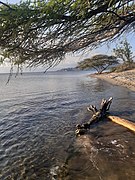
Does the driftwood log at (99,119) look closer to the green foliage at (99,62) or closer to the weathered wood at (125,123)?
the weathered wood at (125,123)

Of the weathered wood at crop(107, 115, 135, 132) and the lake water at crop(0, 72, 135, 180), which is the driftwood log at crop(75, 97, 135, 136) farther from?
the lake water at crop(0, 72, 135, 180)

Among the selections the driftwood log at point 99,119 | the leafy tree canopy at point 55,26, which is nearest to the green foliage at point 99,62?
the driftwood log at point 99,119

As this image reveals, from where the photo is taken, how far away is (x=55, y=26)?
498 cm

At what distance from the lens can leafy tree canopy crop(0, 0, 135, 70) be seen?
4.57 metres

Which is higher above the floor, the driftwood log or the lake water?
the driftwood log

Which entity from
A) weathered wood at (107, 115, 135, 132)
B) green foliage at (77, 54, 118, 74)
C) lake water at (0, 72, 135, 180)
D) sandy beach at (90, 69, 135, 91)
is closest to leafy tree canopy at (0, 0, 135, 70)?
lake water at (0, 72, 135, 180)

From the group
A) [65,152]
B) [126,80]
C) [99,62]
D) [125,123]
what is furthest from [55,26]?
[99,62]

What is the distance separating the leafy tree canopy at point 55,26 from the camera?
180 inches

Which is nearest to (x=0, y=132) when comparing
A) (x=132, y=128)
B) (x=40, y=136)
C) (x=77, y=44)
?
(x=40, y=136)

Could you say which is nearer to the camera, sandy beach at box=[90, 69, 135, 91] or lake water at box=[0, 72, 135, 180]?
lake water at box=[0, 72, 135, 180]

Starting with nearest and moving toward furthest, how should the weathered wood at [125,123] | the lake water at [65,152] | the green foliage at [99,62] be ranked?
the lake water at [65,152] < the weathered wood at [125,123] < the green foliage at [99,62]

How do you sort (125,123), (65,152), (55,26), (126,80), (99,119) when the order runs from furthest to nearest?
1. (126,80)
2. (99,119)
3. (125,123)
4. (65,152)
5. (55,26)

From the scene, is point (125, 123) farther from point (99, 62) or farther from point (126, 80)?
point (99, 62)

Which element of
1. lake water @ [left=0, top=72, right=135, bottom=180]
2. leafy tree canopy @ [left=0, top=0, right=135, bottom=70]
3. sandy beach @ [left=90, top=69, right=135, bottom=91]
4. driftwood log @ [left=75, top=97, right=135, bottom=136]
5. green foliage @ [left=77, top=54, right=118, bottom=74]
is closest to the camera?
leafy tree canopy @ [left=0, top=0, right=135, bottom=70]
